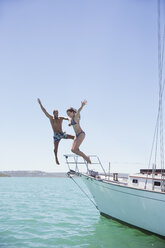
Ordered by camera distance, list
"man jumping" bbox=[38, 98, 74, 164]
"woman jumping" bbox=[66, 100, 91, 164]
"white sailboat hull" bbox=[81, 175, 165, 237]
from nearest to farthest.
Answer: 1. "woman jumping" bbox=[66, 100, 91, 164]
2. "man jumping" bbox=[38, 98, 74, 164]
3. "white sailboat hull" bbox=[81, 175, 165, 237]

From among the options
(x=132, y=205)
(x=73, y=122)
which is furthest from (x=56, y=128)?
(x=132, y=205)

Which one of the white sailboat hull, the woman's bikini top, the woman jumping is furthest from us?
the white sailboat hull

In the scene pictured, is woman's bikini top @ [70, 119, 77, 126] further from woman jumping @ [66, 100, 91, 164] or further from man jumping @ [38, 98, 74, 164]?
man jumping @ [38, 98, 74, 164]

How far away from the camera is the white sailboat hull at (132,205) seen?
399 inches

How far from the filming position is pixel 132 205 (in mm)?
11430

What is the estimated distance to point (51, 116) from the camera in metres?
8.56

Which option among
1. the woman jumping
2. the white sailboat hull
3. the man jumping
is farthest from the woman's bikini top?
the white sailboat hull

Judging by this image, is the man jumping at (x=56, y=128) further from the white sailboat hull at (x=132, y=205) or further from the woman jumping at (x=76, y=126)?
the white sailboat hull at (x=132, y=205)

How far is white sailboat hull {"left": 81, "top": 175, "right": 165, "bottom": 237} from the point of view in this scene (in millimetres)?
10125

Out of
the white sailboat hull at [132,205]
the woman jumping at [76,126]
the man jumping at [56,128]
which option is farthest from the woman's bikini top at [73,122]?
the white sailboat hull at [132,205]

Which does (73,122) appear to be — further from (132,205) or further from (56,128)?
(132,205)

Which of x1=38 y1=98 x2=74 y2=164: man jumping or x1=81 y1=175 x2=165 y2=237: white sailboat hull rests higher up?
x1=38 y1=98 x2=74 y2=164: man jumping

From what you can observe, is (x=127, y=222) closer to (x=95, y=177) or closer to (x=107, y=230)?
(x=107, y=230)

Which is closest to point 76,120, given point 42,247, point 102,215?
point 42,247
